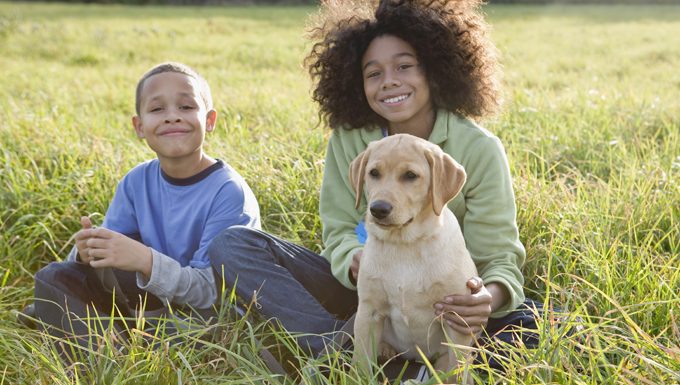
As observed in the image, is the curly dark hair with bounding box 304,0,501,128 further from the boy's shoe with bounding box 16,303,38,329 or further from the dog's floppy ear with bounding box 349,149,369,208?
the boy's shoe with bounding box 16,303,38,329

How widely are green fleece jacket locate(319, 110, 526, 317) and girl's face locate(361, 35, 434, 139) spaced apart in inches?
4.0

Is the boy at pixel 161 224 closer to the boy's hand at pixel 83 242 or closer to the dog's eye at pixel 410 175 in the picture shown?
the boy's hand at pixel 83 242

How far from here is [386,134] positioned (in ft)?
10.7

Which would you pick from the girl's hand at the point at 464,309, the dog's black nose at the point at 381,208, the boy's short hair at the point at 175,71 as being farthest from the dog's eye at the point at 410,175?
the boy's short hair at the point at 175,71

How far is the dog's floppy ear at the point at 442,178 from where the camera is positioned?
238cm

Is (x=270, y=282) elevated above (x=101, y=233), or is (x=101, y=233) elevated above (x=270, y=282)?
(x=101, y=233)

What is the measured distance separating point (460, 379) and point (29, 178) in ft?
9.54

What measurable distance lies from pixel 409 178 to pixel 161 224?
143cm

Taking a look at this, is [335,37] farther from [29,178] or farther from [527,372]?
[29,178]

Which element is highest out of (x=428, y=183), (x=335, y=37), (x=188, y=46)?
(x=335, y=37)

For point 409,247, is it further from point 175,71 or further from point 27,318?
point 27,318

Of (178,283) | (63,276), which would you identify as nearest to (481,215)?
(178,283)

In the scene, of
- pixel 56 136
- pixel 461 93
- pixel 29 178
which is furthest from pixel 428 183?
pixel 56 136

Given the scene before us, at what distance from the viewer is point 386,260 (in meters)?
2.48
